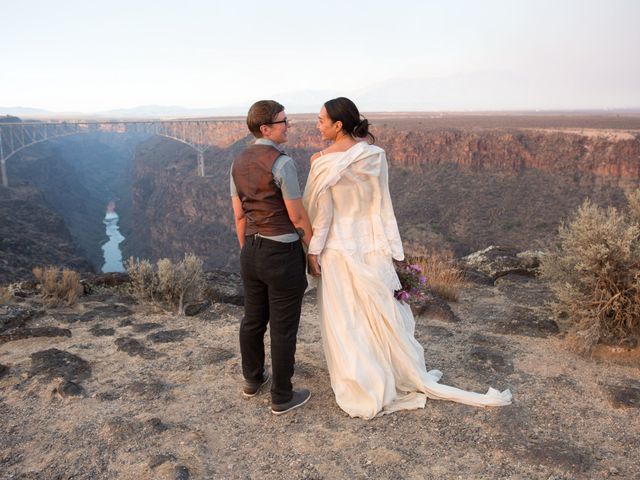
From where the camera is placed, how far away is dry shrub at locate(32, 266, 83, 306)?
5824mm

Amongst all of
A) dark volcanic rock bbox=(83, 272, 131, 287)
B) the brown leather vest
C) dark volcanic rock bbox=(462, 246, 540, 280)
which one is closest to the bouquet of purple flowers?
the brown leather vest

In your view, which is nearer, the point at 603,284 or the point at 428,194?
the point at 603,284

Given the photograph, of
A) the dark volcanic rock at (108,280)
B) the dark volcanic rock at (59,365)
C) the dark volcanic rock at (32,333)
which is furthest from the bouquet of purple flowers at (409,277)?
the dark volcanic rock at (108,280)

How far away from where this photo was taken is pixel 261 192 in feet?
9.22

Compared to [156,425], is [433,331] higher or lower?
lower

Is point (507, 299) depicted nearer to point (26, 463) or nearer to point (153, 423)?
point (153, 423)

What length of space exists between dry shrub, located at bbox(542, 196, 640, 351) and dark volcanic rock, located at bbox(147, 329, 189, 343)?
327 cm

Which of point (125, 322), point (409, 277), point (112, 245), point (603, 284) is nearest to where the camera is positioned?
point (409, 277)

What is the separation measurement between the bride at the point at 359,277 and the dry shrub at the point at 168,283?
287cm

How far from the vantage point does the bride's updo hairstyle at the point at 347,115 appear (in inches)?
113

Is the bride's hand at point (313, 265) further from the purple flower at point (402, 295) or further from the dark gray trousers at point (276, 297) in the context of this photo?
the purple flower at point (402, 295)

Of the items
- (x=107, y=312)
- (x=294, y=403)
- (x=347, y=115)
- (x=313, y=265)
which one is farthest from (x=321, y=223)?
(x=107, y=312)

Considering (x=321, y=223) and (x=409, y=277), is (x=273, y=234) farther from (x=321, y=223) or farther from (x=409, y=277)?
(x=409, y=277)

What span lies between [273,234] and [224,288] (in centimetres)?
Result: 406
